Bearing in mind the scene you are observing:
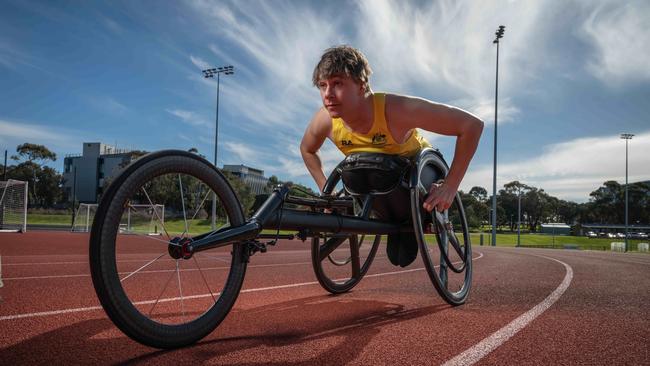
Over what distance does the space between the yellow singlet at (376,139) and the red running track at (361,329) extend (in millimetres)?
1310

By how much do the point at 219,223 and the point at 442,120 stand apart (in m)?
1.79

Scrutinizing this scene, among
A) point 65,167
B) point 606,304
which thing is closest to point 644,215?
point 606,304

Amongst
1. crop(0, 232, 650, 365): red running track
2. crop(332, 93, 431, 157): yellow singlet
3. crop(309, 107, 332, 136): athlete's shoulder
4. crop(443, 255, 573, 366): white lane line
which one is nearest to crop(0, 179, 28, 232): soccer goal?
crop(0, 232, 650, 365): red running track

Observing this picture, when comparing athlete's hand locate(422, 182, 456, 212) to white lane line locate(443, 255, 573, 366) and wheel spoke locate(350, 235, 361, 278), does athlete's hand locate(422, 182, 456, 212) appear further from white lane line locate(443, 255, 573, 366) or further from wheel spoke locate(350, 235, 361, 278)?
wheel spoke locate(350, 235, 361, 278)

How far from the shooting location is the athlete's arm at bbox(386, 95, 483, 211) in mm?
3199

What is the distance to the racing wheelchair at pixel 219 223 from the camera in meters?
2.07

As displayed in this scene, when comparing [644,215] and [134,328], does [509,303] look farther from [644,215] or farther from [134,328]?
[644,215]

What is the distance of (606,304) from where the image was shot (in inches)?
158

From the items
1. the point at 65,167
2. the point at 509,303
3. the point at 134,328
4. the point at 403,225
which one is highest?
the point at 65,167

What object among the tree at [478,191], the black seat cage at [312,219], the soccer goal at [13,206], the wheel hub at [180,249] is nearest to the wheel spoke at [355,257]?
the black seat cage at [312,219]

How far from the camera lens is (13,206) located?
955 inches

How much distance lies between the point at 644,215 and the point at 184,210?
427ft

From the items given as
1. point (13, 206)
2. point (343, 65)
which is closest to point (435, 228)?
point (343, 65)

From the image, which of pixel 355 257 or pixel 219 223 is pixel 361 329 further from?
pixel 355 257
